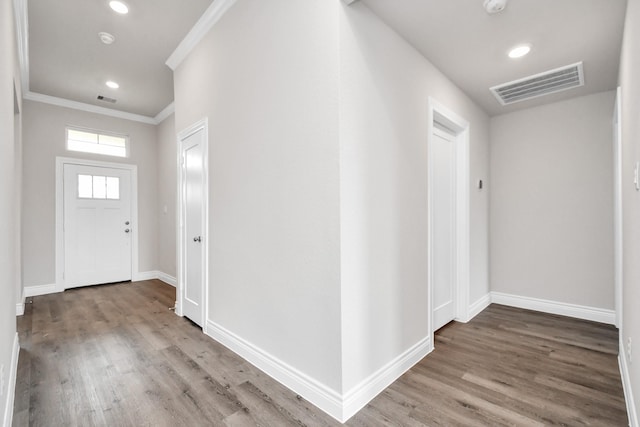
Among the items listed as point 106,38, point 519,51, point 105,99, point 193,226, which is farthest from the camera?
point 105,99

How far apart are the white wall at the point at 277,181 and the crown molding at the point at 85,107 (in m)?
3.25

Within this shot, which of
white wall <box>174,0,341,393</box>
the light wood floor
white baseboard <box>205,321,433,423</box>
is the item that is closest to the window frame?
the light wood floor

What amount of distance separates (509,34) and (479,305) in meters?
2.86

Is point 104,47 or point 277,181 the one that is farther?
point 104,47

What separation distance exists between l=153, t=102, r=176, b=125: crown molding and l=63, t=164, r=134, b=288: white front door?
1071 mm

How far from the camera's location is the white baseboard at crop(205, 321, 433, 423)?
68.4 inches

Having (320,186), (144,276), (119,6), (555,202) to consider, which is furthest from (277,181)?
(144,276)

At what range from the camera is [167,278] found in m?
5.14

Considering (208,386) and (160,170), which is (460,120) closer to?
(208,386)

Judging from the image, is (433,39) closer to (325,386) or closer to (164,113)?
(325,386)

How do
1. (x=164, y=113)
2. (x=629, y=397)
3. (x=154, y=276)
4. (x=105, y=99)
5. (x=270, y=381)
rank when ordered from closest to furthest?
(x=629, y=397) < (x=270, y=381) < (x=105, y=99) < (x=164, y=113) < (x=154, y=276)

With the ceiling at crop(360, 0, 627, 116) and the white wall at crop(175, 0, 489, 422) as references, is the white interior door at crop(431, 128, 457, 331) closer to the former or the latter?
the white wall at crop(175, 0, 489, 422)

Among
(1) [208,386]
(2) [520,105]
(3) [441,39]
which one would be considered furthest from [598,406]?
(2) [520,105]

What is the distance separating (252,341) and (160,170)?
4285 millimetres
